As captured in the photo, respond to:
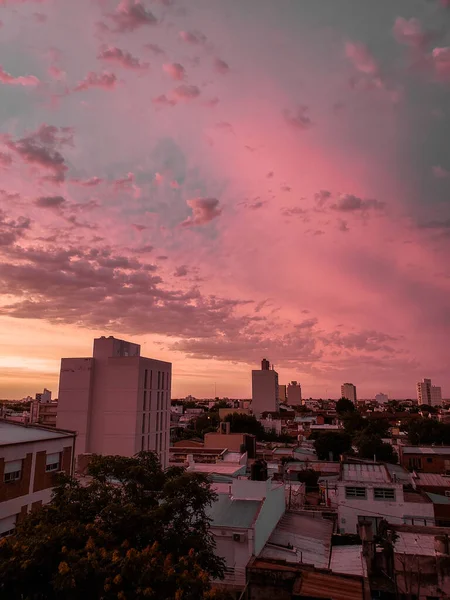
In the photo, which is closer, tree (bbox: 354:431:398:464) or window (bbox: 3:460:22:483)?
window (bbox: 3:460:22:483)

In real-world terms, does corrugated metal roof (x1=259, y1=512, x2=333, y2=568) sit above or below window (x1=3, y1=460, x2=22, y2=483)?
below

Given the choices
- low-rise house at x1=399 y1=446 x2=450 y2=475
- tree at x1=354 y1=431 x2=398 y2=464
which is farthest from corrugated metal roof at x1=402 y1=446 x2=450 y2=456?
tree at x1=354 y1=431 x2=398 y2=464

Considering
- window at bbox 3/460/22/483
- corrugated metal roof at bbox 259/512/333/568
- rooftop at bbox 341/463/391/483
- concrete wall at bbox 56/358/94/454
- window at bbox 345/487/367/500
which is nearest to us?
corrugated metal roof at bbox 259/512/333/568

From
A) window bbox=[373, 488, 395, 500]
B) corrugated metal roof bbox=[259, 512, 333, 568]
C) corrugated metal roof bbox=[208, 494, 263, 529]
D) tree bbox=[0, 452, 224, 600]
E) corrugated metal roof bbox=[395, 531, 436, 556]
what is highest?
tree bbox=[0, 452, 224, 600]

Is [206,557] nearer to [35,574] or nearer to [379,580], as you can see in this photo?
[35,574]

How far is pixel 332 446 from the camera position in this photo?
261 feet

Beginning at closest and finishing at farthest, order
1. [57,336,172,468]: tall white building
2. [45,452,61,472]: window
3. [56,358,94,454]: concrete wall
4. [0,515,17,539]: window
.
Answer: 1. [0,515,17,539]: window
2. [45,452,61,472]: window
3. [57,336,172,468]: tall white building
4. [56,358,94,454]: concrete wall

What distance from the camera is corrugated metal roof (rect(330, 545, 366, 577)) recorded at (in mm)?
22156

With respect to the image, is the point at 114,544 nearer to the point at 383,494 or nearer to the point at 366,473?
the point at 383,494

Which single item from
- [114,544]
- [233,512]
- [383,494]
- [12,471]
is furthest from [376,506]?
[12,471]

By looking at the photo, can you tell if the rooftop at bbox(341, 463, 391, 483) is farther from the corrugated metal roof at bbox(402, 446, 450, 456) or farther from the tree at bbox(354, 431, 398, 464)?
the tree at bbox(354, 431, 398, 464)

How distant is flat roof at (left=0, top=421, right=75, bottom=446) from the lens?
26547 mm

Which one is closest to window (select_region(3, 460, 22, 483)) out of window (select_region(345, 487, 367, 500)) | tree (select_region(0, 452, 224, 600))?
tree (select_region(0, 452, 224, 600))

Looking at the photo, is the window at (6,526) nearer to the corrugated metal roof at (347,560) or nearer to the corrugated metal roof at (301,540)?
the corrugated metal roof at (301,540)
